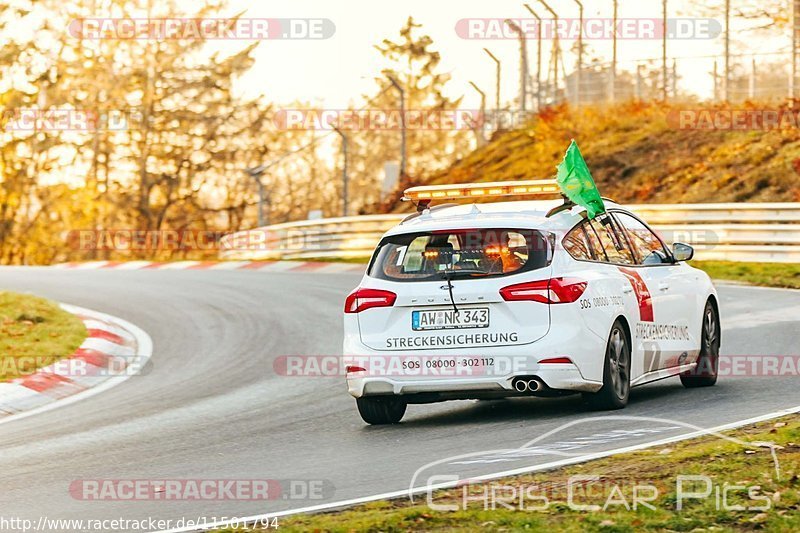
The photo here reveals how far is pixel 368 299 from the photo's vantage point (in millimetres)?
10234

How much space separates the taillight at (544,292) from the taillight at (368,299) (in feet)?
2.77

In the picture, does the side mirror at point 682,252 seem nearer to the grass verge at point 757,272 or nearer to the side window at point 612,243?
the side window at point 612,243

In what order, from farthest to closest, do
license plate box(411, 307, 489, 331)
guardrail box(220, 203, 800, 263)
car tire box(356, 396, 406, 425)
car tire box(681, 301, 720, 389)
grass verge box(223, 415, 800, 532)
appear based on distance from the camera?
1. guardrail box(220, 203, 800, 263)
2. car tire box(681, 301, 720, 389)
3. car tire box(356, 396, 406, 425)
4. license plate box(411, 307, 489, 331)
5. grass verge box(223, 415, 800, 532)

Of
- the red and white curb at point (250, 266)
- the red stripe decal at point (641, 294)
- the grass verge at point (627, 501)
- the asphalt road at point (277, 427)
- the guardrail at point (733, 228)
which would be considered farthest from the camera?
the red and white curb at point (250, 266)

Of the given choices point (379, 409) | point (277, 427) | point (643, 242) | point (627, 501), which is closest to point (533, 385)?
point (379, 409)

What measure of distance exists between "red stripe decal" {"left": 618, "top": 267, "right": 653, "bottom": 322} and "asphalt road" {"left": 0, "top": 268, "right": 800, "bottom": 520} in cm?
66

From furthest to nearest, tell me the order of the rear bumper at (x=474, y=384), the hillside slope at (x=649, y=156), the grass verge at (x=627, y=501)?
1. the hillside slope at (x=649, y=156)
2. the rear bumper at (x=474, y=384)
3. the grass verge at (x=627, y=501)

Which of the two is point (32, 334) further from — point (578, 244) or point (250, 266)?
point (250, 266)

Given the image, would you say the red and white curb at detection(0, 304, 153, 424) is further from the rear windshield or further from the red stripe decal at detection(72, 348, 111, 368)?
the rear windshield

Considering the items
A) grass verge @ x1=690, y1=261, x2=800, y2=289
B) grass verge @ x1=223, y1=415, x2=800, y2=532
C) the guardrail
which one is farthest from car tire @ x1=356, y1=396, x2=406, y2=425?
the guardrail

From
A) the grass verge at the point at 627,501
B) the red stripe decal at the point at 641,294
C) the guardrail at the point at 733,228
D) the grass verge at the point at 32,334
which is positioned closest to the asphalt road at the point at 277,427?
the grass verge at the point at 627,501

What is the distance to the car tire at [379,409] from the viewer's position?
34.3 feet

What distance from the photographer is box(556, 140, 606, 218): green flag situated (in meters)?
10.5

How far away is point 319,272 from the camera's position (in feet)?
95.5
